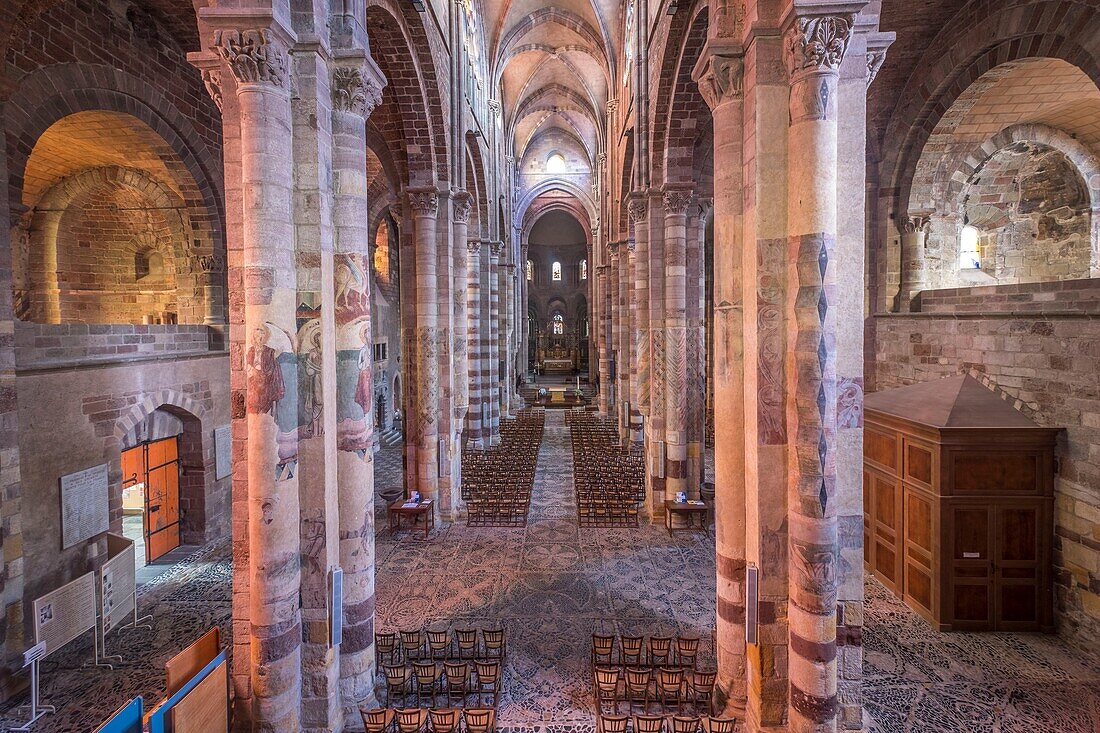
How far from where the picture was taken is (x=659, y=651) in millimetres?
8031

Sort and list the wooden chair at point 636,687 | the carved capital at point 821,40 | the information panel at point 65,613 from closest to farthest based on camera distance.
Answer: the carved capital at point 821,40, the wooden chair at point 636,687, the information panel at point 65,613

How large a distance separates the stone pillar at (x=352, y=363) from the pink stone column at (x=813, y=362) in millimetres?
4924

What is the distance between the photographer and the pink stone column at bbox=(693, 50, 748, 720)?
6539 millimetres

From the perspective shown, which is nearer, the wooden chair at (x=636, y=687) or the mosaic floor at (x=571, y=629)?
the wooden chair at (x=636, y=687)

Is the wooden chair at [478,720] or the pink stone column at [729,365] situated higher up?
the pink stone column at [729,365]

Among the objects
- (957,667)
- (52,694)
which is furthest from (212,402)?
(957,667)

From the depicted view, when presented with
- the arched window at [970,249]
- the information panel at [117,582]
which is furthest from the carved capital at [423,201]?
the arched window at [970,249]

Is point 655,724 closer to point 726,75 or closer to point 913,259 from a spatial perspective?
point 726,75

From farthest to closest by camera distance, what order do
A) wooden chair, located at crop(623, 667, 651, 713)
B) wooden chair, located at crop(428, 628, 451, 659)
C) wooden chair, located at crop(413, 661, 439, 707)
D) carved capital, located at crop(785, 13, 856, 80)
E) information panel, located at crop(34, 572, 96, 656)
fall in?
wooden chair, located at crop(428, 628, 451, 659) < information panel, located at crop(34, 572, 96, 656) < wooden chair, located at crop(413, 661, 439, 707) < wooden chair, located at crop(623, 667, 651, 713) < carved capital, located at crop(785, 13, 856, 80)

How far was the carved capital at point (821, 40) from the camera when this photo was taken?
219 inches

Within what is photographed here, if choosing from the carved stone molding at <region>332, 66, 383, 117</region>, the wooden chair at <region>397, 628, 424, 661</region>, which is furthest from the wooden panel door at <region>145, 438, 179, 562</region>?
the carved stone molding at <region>332, 66, 383, 117</region>

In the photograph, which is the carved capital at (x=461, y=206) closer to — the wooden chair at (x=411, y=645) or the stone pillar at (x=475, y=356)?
the stone pillar at (x=475, y=356)

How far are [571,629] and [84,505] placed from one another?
27.9ft

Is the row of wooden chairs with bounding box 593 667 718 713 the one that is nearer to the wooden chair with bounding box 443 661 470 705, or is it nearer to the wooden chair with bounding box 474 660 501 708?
the wooden chair with bounding box 474 660 501 708
